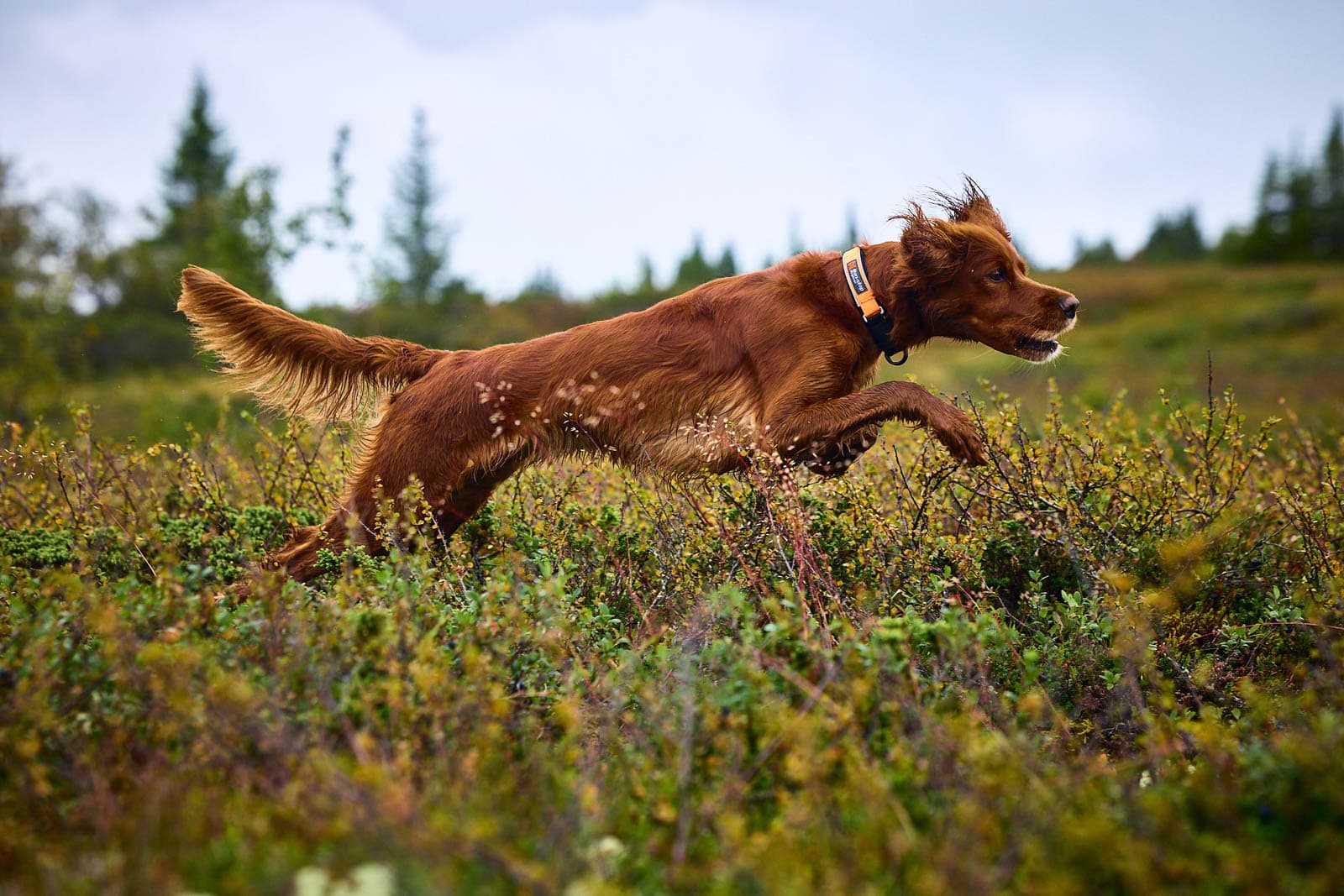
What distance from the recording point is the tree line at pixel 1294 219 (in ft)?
157

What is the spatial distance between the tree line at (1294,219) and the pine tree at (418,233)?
129 feet

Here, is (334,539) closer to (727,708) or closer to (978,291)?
(727,708)

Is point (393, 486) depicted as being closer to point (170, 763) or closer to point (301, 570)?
point (301, 570)

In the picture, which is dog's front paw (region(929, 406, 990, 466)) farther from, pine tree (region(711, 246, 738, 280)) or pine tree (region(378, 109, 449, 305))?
pine tree (region(378, 109, 449, 305))

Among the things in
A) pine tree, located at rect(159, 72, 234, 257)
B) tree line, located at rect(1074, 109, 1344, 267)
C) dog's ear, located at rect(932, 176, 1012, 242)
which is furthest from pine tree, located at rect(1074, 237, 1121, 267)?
dog's ear, located at rect(932, 176, 1012, 242)

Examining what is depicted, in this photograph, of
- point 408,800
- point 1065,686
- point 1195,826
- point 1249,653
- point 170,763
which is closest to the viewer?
point 408,800

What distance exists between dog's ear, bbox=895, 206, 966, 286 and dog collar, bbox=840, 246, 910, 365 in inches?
7.4

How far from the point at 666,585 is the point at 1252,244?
55.9 meters

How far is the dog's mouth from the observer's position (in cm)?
388

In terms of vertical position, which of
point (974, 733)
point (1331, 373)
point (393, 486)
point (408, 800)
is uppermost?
point (393, 486)

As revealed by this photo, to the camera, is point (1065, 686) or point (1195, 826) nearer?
point (1195, 826)

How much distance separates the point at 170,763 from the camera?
220 cm

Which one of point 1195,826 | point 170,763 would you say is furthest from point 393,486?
point 1195,826

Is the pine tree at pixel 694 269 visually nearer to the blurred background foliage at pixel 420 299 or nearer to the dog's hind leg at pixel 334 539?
the blurred background foliage at pixel 420 299
